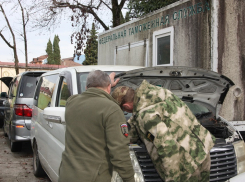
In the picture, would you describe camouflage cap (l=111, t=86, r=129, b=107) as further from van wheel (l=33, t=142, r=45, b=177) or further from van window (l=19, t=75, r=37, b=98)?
van window (l=19, t=75, r=37, b=98)

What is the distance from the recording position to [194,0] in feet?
19.6

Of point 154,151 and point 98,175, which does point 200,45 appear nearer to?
point 154,151

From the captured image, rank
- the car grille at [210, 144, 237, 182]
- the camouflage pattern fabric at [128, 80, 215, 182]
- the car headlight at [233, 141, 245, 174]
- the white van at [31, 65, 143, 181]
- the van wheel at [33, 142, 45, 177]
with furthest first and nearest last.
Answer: the van wheel at [33, 142, 45, 177]
the white van at [31, 65, 143, 181]
the car headlight at [233, 141, 245, 174]
the car grille at [210, 144, 237, 182]
the camouflage pattern fabric at [128, 80, 215, 182]

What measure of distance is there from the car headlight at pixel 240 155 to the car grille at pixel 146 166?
42.6 inches

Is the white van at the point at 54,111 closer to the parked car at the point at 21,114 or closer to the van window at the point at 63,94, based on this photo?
the van window at the point at 63,94

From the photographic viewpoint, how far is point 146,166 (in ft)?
9.35

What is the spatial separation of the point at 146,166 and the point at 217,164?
2.74 ft

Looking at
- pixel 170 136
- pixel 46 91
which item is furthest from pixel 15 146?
pixel 170 136

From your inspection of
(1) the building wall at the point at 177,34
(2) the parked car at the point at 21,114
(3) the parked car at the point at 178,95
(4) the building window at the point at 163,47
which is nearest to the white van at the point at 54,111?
(3) the parked car at the point at 178,95

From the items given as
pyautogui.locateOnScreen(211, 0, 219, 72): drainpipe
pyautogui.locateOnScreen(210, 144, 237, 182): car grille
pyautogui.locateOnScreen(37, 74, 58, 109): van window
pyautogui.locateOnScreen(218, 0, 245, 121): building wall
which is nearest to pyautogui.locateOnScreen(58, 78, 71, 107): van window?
pyautogui.locateOnScreen(37, 74, 58, 109): van window

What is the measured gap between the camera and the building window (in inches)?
267

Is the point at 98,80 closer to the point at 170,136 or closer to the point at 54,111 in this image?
the point at 170,136

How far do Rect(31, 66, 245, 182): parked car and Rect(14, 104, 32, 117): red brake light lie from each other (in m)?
2.28

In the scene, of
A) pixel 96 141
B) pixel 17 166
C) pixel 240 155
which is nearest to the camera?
pixel 96 141
